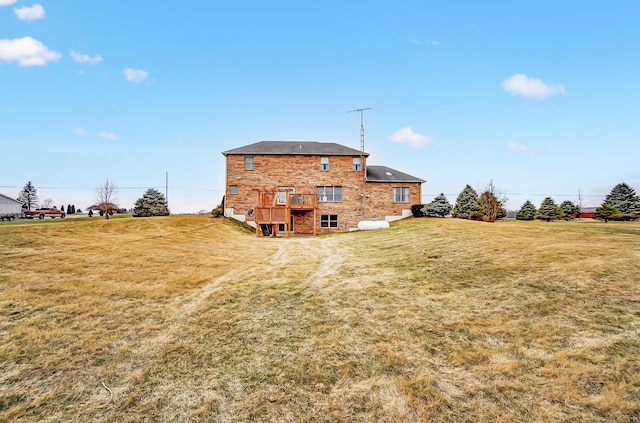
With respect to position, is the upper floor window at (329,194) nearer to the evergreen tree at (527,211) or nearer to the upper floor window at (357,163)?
the upper floor window at (357,163)

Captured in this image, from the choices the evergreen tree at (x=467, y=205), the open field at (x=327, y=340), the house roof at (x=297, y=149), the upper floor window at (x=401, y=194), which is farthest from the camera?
the evergreen tree at (x=467, y=205)

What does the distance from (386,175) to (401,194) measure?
2.69m

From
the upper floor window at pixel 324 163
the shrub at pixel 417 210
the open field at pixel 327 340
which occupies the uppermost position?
the upper floor window at pixel 324 163

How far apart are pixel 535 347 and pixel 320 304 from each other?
424 centimetres

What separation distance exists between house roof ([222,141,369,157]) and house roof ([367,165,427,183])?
2684 millimetres

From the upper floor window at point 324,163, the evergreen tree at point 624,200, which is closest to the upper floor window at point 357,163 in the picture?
the upper floor window at point 324,163

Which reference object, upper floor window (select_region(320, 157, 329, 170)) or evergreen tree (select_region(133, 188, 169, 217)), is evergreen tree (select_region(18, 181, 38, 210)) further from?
upper floor window (select_region(320, 157, 329, 170))

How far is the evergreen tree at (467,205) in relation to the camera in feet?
110

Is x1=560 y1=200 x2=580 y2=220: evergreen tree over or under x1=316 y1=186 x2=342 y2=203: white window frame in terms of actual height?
under

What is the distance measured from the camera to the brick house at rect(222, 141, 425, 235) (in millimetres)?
28312

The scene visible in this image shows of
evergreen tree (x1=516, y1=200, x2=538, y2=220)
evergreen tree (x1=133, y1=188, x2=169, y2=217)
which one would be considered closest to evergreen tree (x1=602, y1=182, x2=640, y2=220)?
evergreen tree (x1=516, y1=200, x2=538, y2=220)

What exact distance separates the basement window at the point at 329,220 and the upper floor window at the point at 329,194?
5.34 ft

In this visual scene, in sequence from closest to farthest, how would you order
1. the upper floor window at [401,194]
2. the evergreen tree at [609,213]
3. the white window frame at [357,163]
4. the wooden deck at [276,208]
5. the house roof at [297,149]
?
the wooden deck at [276,208] → the house roof at [297,149] → the white window frame at [357,163] → the upper floor window at [401,194] → the evergreen tree at [609,213]

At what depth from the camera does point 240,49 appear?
2189 centimetres
